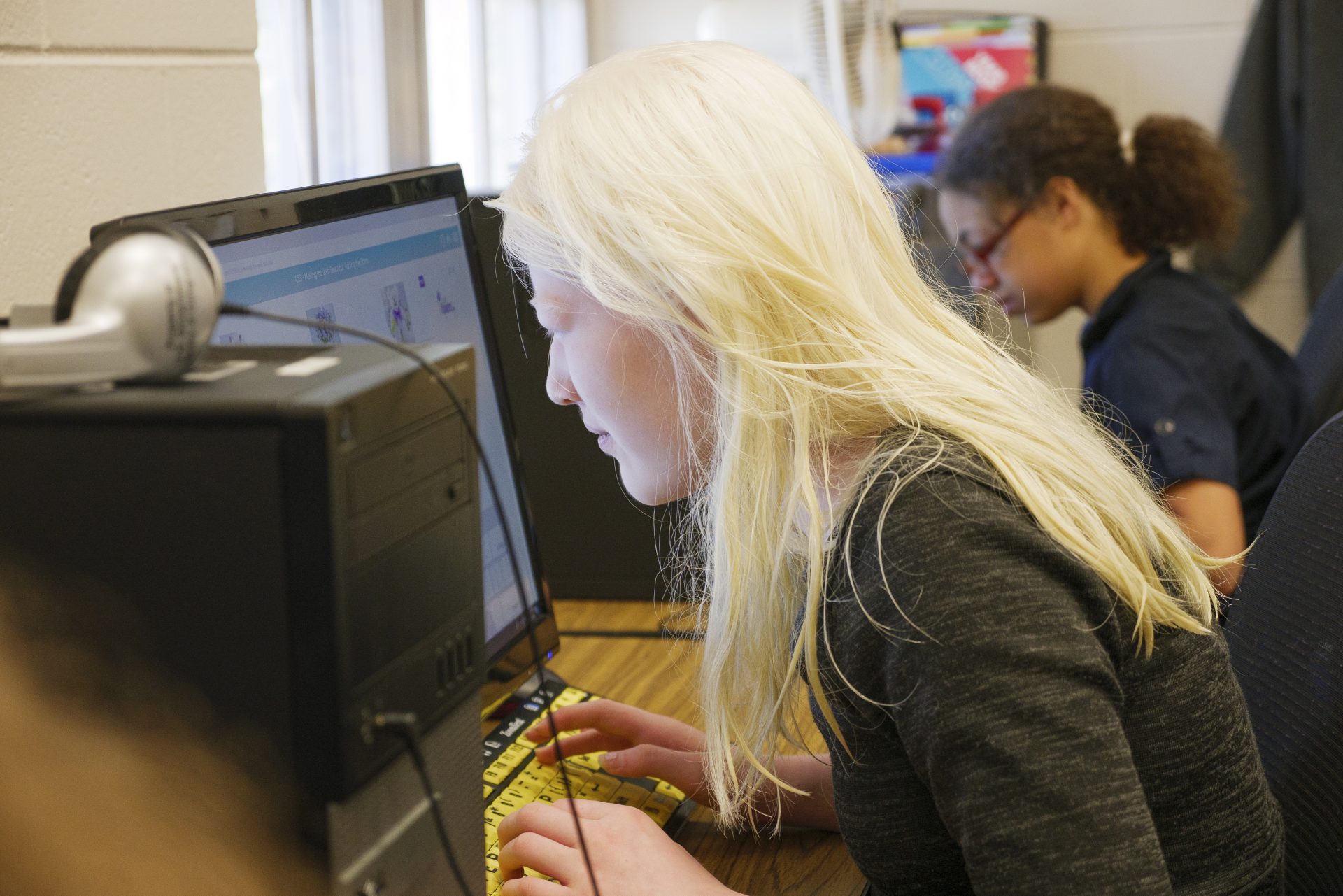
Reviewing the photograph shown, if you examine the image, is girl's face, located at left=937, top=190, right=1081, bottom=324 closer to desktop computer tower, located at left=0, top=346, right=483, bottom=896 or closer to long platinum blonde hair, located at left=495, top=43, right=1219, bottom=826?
long platinum blonde hair, located at left=495, top=43, right=1219, bottom=826

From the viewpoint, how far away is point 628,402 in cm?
79

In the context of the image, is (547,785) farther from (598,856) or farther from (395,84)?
(395,84)

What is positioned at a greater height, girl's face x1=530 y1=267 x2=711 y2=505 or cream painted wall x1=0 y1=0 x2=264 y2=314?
cream painted wall x1=0 y1=0 x2=264 y2=314

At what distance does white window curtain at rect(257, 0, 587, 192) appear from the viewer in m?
1.60

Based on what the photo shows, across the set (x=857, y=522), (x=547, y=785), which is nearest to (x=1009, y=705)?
(x=857, y=522)

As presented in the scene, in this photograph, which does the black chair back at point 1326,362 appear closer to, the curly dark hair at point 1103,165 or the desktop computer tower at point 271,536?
the curly dark hair at point 1103,165

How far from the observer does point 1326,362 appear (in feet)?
5.06

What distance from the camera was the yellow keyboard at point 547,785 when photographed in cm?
80

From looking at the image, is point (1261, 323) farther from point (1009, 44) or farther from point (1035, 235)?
point (1035, 235)

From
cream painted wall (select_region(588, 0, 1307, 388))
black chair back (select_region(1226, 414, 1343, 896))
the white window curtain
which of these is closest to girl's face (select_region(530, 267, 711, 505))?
black chair back (select_region(1226, 414, 1343, 896))

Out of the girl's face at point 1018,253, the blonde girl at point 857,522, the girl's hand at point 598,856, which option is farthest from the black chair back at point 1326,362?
the girl's hand at point 598,856

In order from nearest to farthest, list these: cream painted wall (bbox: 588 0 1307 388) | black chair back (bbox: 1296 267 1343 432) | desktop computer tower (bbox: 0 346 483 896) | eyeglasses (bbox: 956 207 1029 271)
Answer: desktop computer tower (bbox: 0 346 483 896) < black chair back (bbox: 1296 267 1343 432) < eyeglasses (bbox: 956 207 1029 271) < cream painted wall (bbox: 588 0 1307 388)

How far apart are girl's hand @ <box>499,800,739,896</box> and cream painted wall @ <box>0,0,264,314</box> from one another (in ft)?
1.35

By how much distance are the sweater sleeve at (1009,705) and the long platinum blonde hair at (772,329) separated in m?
0.05
